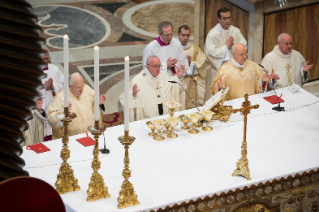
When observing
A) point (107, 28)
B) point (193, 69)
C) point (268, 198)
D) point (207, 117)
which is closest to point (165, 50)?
point (193, 69)

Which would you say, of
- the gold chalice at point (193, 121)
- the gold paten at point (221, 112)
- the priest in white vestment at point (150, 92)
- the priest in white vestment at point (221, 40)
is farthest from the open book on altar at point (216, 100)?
the priest in white vestment at point (221, 40)

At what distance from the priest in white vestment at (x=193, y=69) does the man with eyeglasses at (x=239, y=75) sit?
125 centimetres

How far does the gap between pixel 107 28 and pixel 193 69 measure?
490cm

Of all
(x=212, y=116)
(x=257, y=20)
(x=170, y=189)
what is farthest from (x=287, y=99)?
(x=170, y=189)

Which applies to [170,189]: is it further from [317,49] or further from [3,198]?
[317,49]

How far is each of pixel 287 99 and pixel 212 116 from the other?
1234 millimetres

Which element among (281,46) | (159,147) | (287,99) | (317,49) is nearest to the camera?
(159,147)

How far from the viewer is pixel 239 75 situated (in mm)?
8742

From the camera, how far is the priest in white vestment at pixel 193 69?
391 inches

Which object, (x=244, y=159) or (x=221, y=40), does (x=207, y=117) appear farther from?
(x=221, y=40)

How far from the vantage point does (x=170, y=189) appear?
5.86 meters

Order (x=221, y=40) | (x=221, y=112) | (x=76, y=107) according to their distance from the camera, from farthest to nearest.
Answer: (x=221, y=40) < (x=76, y=107) < (x=221, y=112)

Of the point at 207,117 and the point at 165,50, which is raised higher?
the point at 165,50

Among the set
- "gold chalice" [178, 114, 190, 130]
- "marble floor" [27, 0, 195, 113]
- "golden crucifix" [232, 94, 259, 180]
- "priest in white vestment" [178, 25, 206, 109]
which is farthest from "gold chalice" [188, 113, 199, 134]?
"marble floor" [27, 0, 195, 113]
